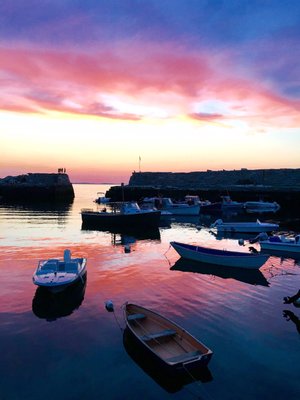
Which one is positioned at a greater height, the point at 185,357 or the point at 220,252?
the point at 220,252

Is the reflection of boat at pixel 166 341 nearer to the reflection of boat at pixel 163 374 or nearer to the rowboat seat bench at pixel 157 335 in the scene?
the rowboat seat bench at pixel 157 335

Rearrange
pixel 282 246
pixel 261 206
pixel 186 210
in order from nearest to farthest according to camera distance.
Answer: pixel 282 246, pixel 186 210, pixel 261 206

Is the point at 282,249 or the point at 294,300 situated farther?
the point at 282,249

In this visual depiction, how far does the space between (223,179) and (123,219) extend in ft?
235

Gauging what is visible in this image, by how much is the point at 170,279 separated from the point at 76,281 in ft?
17.4

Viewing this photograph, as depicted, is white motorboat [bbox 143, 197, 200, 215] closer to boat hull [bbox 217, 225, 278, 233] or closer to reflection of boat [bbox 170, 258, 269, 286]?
boat hull [bbox 217, 225, 278, 233]

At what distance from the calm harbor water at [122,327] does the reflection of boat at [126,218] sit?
1550 centimetres

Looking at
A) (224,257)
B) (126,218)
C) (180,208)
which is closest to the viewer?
(224,257)

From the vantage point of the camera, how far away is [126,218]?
42406 millimetres

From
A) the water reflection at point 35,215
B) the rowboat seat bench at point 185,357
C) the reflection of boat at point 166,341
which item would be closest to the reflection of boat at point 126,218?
the water reflection at point 35,215

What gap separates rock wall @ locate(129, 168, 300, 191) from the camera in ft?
328

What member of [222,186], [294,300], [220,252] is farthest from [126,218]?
[222,186]

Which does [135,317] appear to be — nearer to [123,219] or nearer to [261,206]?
[123,219]

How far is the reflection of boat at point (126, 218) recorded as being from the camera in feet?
139
